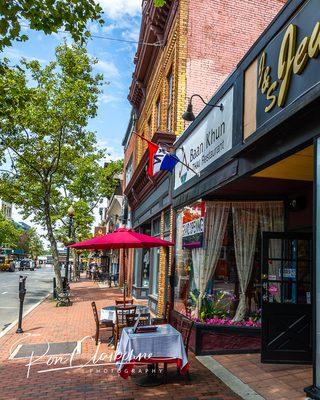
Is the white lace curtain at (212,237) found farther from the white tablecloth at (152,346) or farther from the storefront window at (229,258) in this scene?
the white tablecloth at (152,346)

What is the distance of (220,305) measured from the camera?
941cm

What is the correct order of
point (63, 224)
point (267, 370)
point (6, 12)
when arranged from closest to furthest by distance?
1. point (6, 12)
2. point (267, 370)
3. point (63, 224)

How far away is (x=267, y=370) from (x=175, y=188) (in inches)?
229

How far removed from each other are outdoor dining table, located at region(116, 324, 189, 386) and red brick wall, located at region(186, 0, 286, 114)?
7642 millimetres

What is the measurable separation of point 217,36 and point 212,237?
6965 mm

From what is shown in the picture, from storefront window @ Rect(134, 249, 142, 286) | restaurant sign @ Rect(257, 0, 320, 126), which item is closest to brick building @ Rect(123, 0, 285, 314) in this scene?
storefront window @ Rect(134, 249, 142, 286)

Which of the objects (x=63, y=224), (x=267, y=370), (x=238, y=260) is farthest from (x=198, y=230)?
(x=63, y=224)

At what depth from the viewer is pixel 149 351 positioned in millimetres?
6441

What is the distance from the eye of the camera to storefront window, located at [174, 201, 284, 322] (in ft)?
30.4

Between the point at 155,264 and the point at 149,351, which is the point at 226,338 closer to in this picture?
the point at 149,351

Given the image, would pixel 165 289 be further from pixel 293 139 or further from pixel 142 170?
pixel 293 139

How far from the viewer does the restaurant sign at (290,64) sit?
192 inches

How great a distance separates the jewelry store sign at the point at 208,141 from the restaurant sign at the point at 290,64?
1.54 m

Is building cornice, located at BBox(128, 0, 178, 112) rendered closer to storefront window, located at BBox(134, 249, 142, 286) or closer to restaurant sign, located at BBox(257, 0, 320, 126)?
storefront window, located at BBox(134, 249, 142, 286)
